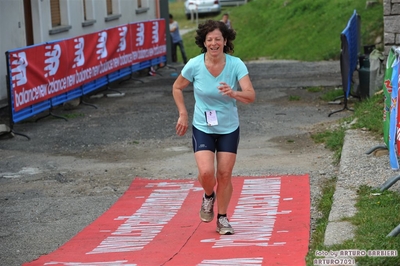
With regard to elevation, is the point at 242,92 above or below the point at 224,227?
above

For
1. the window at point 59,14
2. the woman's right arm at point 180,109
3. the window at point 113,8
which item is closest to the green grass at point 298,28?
the window at point 113,8

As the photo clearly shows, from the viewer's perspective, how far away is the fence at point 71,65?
14.8 metres

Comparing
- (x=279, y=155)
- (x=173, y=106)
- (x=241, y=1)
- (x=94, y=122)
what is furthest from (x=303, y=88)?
(x=241, y=1)

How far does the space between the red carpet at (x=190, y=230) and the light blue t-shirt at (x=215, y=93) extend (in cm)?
103

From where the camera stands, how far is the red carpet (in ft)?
23.7

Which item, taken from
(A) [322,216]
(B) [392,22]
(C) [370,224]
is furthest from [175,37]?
(C) [370,224]

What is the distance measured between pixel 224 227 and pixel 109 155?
5172 mm

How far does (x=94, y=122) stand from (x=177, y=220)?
24.0ft

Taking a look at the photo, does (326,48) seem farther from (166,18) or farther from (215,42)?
(215,42)

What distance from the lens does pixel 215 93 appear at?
7703mm

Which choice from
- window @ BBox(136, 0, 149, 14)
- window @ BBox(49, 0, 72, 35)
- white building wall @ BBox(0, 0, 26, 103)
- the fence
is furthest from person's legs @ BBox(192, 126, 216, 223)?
window @ BBox(136, 0, 149, 14)

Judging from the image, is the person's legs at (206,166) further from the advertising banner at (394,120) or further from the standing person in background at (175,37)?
the standing person in background at (175,37)

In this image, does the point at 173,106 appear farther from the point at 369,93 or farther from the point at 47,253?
the point at 47,253

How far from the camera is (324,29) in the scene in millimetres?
29875
